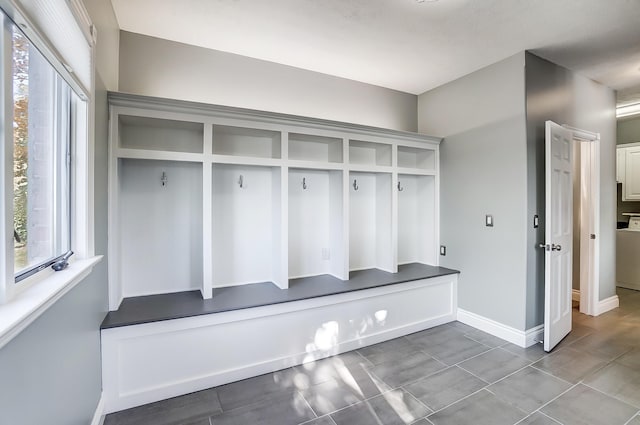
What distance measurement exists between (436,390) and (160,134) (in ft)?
9.80

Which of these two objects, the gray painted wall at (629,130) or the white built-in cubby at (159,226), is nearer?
the white built-in cubby at (159,226)

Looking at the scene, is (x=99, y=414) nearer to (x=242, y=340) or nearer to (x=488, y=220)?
(x=242, y=340)

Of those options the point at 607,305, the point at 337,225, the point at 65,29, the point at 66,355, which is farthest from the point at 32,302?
the point at 607,305

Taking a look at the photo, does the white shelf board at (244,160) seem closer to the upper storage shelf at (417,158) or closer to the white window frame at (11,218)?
the white window frame at (11,218)

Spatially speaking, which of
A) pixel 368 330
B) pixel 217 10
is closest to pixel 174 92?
pixel 217 10

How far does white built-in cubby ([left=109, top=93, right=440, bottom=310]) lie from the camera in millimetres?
2551

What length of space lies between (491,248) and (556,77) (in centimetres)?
189

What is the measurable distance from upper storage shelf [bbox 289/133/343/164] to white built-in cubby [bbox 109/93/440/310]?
0.04ft

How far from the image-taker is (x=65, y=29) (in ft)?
4.52

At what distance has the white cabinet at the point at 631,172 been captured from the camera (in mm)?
5112

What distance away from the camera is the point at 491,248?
3246 mm

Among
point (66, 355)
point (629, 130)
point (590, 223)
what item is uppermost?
point (629, 130)

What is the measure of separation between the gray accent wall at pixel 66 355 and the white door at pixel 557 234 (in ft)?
11.4

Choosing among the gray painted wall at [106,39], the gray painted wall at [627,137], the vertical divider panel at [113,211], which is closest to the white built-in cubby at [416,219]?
the vertical divider panel at [113,211]
